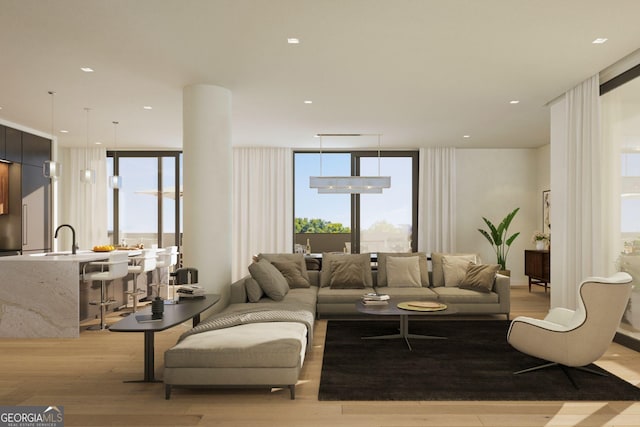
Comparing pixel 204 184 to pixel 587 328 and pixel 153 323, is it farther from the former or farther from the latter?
pixel 587 328

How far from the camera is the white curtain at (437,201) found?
9570mm

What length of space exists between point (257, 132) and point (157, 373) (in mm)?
5095

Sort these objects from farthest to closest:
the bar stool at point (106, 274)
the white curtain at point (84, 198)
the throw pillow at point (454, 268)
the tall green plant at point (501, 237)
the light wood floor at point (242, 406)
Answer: the white curtain at point (84, 198)
the tall green plant at point (501, 237)
the throw pillow at point (454, 268)
the bar stool at point (106, 274)
the light wood floor at point (242, 406)

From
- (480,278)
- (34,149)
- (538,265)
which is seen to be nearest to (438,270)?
(480,278)

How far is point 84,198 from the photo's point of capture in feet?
32.2

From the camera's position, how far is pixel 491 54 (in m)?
Result: 4.51

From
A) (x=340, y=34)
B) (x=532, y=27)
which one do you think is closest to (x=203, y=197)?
(x=340, y=34)

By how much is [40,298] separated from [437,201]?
7106 mm

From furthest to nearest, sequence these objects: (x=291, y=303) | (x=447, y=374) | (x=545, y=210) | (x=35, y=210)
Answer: (x=545, y=210)
(x=35, y=210)
(x=291, y=303)
(x=447, y=374)

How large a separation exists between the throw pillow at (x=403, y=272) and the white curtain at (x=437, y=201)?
2786 millimetres

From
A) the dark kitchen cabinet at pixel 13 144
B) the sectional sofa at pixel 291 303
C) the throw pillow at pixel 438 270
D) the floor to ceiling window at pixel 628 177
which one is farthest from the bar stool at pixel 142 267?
the floor to ceiling window at pixel 628 177

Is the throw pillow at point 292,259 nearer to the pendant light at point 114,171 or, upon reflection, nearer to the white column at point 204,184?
the white column at point 204,184

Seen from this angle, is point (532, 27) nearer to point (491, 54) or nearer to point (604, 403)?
point (491, 54)

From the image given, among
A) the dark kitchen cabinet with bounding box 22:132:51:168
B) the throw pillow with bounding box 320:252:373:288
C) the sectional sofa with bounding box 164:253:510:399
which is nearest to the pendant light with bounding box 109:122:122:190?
the dark kitchen cabinet with bounding box 22:132:51:168
